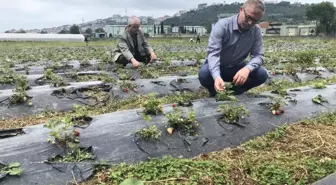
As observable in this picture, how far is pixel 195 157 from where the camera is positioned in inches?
122

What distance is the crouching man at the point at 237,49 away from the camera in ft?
13.2

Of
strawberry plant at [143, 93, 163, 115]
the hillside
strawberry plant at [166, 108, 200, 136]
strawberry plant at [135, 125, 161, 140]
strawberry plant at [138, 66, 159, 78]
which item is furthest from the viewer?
the hillside

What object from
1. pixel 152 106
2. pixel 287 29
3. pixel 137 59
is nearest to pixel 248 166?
pixel 152 106

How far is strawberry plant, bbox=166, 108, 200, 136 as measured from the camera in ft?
10.7

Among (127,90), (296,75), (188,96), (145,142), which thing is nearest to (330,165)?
(145,142)

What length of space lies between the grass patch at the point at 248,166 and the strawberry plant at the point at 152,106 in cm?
74

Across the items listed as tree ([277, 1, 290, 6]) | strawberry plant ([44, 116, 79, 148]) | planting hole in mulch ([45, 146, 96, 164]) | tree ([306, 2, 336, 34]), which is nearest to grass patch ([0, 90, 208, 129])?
strawberry plant ([44, 116, 79, 148])

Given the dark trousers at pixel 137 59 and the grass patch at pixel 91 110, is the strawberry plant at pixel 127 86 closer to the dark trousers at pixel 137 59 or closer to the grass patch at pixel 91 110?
the grass patch at pixel 91 110

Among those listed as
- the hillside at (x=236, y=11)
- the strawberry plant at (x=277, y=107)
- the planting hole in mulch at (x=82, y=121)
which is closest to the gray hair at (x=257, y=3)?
the strawberry plant at (x=277, y=107)

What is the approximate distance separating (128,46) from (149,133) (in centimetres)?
479

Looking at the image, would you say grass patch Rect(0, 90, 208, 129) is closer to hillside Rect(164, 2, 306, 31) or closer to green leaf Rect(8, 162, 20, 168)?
green leaf Rect(8, 162, 20, 168)

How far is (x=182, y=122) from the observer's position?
3336mm

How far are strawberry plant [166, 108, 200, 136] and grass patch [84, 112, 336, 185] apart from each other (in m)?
0.32

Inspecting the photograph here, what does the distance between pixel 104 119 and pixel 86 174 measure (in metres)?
0.97
